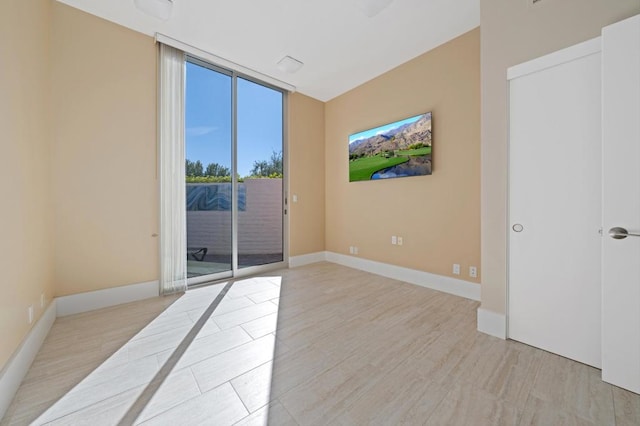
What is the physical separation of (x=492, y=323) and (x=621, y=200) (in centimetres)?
123

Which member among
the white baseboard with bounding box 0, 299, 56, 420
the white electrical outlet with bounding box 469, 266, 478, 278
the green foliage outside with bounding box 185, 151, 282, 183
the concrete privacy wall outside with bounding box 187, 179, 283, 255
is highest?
the green foliage outside with bounding box 185, 151, 282, 183

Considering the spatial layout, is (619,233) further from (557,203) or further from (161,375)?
(161,375)

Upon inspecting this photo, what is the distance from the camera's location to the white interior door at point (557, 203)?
166cm

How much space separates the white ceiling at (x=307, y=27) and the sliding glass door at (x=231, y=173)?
0.51m

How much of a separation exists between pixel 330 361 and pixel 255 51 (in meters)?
3.65

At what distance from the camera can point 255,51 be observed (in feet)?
10.6

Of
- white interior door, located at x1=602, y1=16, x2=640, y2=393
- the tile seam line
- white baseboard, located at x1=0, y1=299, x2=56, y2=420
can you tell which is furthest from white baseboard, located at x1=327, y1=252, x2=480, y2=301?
white baseboard, located at x1=0, y1=299, x2=56, y2=420

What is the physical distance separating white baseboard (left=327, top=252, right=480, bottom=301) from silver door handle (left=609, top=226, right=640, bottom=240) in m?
1.48

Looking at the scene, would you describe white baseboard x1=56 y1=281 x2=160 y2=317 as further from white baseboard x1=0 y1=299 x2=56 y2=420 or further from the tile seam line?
the tile seam line

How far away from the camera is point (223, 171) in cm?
367

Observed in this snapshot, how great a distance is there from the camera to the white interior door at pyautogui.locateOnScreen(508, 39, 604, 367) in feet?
5.43

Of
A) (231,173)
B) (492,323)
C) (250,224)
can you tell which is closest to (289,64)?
(231,173)

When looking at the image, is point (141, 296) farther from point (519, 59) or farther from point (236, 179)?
point (519, 59)

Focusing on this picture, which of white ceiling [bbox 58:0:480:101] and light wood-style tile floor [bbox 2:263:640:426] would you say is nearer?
light wood-style tile floor [bbox 2:263:640:426]
